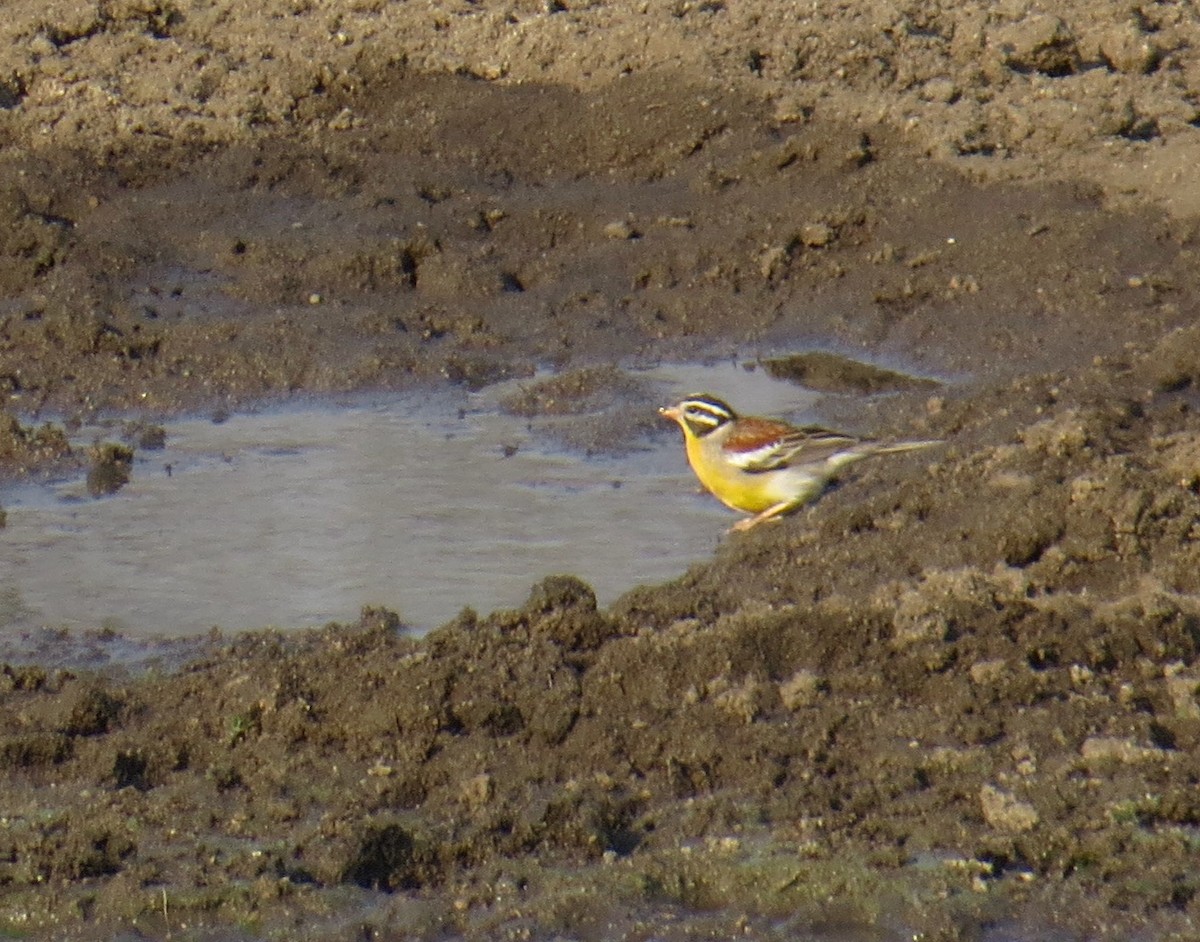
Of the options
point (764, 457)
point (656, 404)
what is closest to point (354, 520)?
point (764, 457)

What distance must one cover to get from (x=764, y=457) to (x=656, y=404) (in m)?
1.81

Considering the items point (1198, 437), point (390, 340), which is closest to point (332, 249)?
point (390, 340)

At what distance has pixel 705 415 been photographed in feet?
31.1

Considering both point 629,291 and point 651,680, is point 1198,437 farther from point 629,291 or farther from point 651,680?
point 629,291

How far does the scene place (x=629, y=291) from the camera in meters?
12.1

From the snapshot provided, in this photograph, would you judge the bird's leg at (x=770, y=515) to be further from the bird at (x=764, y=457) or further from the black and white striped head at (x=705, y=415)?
the black and white striped head at (x=705, y=415)

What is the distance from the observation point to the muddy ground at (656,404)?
18.9ft

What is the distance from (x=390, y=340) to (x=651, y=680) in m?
5.23

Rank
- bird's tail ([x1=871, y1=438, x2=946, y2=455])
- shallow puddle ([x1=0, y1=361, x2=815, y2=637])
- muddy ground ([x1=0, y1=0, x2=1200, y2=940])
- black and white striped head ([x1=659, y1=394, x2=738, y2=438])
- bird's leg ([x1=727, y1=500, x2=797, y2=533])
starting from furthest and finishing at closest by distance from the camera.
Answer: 1. black and white striped head ([x1=659, y1=394, x2=738, y2=438])
2. bird's tail ([x1=871, y1=438, x2=946, y2=455])
3. bird's leg ([x1=727, y1=500, x2=797, y2=533])
4. shallow puddle ([x1=0, y1=361, x2=815, y2=637])
5. muddy ground ([x1=0, y1=0, x2=1200, y2=940])

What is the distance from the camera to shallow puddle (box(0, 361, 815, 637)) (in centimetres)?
843

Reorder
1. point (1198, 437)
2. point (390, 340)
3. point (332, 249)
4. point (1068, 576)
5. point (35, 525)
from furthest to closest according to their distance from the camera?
point (332, 249)
point (390, 340)
point (35, 525)
point (1198, 437)
point (1068, 576)

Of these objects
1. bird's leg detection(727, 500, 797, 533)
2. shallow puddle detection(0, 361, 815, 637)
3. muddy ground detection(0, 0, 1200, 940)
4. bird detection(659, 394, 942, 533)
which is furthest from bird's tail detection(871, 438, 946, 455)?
shallow puddle detection(0, 361, 815, 637)

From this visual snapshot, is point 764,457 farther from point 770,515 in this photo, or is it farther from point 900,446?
point 900,446

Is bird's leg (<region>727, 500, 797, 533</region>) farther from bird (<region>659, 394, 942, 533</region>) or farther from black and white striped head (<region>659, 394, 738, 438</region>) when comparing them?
black and white striped head (<region>659, 394, 738, 438</region>)
